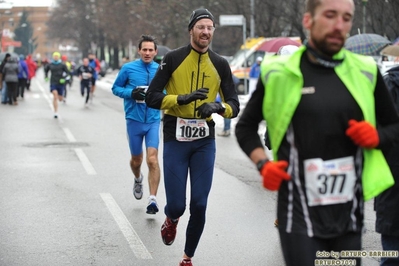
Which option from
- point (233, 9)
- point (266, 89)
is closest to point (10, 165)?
point (266, 89)

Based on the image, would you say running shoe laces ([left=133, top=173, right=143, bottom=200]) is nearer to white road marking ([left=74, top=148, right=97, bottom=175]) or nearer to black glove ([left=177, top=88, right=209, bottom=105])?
white road marking ([left=74, top=148, right=97, bottom=175])

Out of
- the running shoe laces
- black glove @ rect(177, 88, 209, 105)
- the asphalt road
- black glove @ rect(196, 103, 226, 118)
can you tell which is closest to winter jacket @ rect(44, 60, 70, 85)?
the asphalt road

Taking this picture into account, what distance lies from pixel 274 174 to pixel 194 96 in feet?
7.88

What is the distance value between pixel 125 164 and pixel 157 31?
44.9 m

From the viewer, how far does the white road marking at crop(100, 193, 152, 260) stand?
728 centimetres

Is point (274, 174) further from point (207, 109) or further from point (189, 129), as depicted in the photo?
point (189, 129)

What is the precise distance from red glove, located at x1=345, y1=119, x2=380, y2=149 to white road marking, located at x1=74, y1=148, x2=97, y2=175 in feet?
28.8

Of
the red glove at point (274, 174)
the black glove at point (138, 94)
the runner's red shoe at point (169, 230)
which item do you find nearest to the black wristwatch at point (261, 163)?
the red glove at point (274, 174)

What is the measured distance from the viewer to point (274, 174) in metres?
3.67

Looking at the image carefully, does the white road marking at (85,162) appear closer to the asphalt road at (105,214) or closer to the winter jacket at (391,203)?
the asphalt road at (105,214)

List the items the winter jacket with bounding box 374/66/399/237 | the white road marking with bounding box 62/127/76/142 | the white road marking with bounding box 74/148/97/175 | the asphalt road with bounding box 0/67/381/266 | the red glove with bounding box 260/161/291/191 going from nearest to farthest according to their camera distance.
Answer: the red glove with bounding box 260/161/291/191
the winter jacket with bounding box 374/66/399/237
the asphalt road with bounding box 0/67/381/266
the white road marking with bounding box 74/148/97/175
the white road marking with bounding box 62/127/76/142

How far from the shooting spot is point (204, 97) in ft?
19.7

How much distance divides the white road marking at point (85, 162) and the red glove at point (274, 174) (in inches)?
342

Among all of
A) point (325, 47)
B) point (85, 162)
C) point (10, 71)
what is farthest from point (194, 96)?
point (10, 71)
